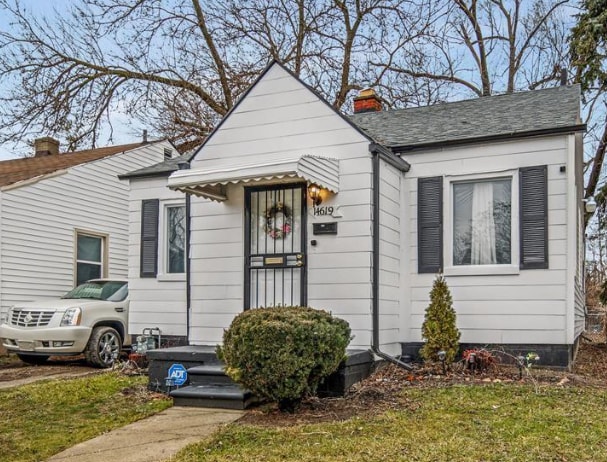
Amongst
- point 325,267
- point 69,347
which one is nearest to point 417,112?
point 325,267

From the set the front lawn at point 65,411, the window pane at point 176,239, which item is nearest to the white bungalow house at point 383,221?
the front lawn at point 65,411

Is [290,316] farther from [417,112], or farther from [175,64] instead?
[175,64]

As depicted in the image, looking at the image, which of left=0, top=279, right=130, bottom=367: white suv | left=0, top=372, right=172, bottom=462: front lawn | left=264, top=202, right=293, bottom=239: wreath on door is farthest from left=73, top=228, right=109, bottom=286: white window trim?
left=264, top=202, right=293, bottom=239: wreath on door

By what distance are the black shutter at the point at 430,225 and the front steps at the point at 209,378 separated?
165 centimetres

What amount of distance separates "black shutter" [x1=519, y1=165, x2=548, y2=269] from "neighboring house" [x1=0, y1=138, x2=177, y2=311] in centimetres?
943

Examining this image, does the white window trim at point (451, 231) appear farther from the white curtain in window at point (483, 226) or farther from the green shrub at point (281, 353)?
the green shrub at point (281, 353)

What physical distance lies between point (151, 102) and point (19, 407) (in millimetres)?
12028

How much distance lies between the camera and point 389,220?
7.80m

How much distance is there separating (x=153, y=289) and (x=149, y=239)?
2.71 ft

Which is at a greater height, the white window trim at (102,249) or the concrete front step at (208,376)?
the white window trim at (102,249)

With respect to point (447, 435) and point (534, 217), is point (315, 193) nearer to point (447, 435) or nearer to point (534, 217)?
point (534, 217)

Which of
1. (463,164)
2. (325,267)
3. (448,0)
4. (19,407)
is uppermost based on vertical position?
(448,0)

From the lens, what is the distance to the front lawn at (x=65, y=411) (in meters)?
5.11

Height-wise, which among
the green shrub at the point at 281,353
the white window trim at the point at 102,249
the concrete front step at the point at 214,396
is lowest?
the concrete front step at the point at 214,396
